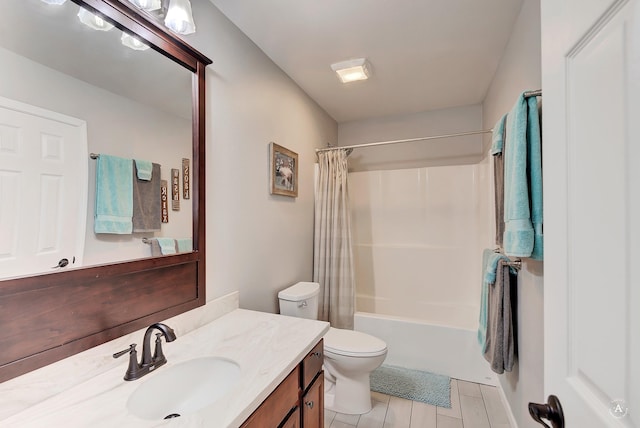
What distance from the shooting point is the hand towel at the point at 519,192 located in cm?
117

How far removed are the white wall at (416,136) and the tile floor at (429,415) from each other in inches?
85.4

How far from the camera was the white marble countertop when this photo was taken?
71 cm

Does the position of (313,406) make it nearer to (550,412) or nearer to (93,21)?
(550,412)

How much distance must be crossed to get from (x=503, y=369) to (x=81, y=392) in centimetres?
192

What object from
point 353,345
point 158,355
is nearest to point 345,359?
point 353,345

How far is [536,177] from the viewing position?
1.17 meters

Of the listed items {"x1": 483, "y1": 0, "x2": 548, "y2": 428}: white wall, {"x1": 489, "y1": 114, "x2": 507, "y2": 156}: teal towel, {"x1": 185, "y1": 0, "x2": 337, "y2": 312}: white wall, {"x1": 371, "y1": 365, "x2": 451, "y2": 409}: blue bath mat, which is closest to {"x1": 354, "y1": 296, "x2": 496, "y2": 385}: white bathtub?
{"x1": 371, "y1": 365, "x2": 451, "y2": 409}: blue bath mat

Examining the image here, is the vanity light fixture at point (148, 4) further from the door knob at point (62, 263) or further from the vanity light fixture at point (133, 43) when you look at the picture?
the door knob at point (62, 263)

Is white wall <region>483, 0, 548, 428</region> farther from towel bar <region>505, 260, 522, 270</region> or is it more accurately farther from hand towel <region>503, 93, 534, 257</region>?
hand towel <region>503, 93, 534, 257</region>

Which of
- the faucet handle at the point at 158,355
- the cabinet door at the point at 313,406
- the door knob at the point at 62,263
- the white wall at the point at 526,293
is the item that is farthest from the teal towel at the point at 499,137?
the door knob at the point at 62,263

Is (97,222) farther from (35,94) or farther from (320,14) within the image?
(320,14)

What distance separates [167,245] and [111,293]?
29cm

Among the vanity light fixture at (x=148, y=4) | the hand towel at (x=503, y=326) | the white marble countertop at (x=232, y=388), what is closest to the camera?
the white marble countertop at (x=232, y=388)

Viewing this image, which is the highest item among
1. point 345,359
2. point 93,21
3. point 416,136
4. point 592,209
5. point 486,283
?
point 416,136
